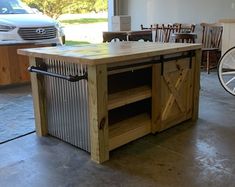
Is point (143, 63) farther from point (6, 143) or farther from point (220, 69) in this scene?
point (220, 69)

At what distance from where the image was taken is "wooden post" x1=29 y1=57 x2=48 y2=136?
8.95ft

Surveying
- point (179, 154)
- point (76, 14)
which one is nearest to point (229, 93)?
point (179, 154)

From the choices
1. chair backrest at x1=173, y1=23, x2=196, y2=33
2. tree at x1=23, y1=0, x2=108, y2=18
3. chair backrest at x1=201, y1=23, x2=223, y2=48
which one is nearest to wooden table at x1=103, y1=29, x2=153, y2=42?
chair backrest at x1=173, y1=23, x2=196, y2=33

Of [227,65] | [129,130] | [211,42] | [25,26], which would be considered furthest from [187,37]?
[129,130]

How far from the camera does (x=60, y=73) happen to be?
251cm

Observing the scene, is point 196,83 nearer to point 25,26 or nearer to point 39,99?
Answer: point 39,99

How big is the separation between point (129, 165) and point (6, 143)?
3.84 feet

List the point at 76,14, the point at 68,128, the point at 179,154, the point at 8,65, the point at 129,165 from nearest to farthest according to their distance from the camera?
the point at 129,165 < the point at 179,154 < the point at 68,128 < the point at 8,65 < the point at 76,14

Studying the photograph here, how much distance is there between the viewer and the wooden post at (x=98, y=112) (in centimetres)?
219

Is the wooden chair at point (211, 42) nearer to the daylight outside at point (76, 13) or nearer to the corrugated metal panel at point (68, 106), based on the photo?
the corrugated metal panel at point (68, 106)

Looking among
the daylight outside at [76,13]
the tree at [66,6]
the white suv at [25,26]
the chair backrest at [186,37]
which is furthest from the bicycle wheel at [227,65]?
the tree at [66,6]

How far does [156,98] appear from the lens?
2750mm

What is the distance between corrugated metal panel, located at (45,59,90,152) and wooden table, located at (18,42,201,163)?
0.03m

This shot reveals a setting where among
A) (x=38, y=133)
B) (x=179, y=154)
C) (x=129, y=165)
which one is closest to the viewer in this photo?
(x=129, y=165)
